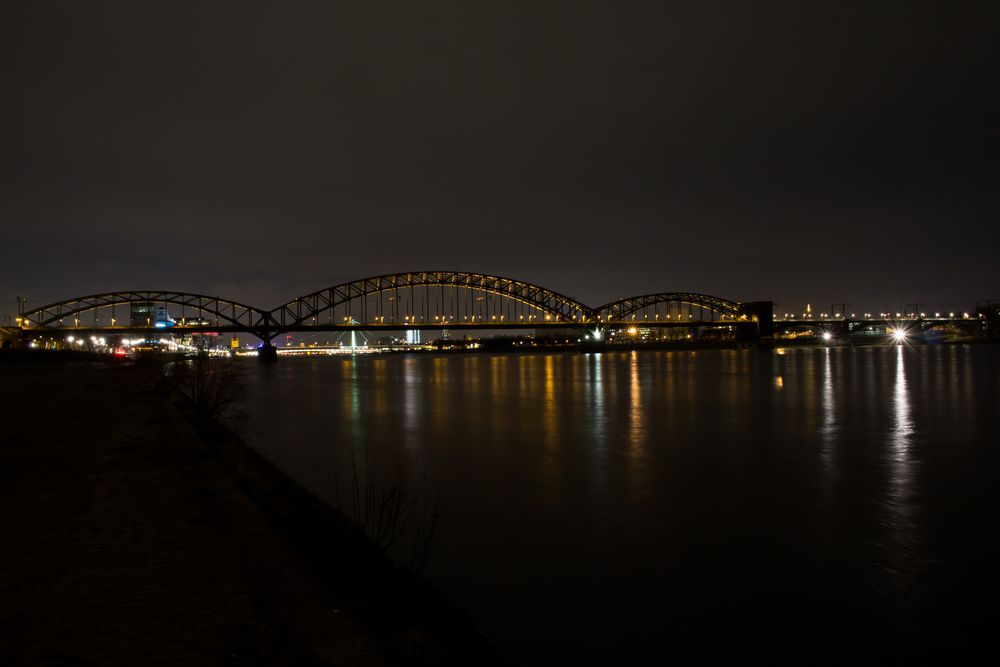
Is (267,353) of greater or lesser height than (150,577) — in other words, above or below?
above

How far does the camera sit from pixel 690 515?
404 inches

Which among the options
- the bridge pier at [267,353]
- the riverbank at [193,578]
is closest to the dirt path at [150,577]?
the riverbank at [193,578]

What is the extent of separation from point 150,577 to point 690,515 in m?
7.46

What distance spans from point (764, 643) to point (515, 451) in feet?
34.3

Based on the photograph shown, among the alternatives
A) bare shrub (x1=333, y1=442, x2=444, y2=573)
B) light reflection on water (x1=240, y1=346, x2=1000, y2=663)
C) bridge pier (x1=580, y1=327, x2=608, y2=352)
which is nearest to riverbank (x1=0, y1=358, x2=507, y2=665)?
bare shrub (x1=333, y1=442, x2=444, y2=573)

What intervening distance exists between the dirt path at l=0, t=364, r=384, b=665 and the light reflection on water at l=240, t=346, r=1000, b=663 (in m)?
2.34

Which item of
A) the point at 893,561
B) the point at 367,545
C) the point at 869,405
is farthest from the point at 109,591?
the point at 869,405

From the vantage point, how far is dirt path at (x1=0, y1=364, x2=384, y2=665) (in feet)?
13.3

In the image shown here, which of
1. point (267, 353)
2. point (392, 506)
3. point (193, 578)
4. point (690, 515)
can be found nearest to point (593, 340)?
point (267, 353)

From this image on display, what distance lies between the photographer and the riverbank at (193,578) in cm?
411

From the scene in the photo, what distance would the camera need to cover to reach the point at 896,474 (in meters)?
12.9

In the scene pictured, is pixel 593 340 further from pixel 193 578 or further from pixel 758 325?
pixel 193 578

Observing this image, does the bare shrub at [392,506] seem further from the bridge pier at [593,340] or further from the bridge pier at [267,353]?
the bridge pier at [593,340]

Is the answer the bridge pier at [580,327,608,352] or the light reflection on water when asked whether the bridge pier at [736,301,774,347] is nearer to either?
the bridge pier at [580,327,608,352]
